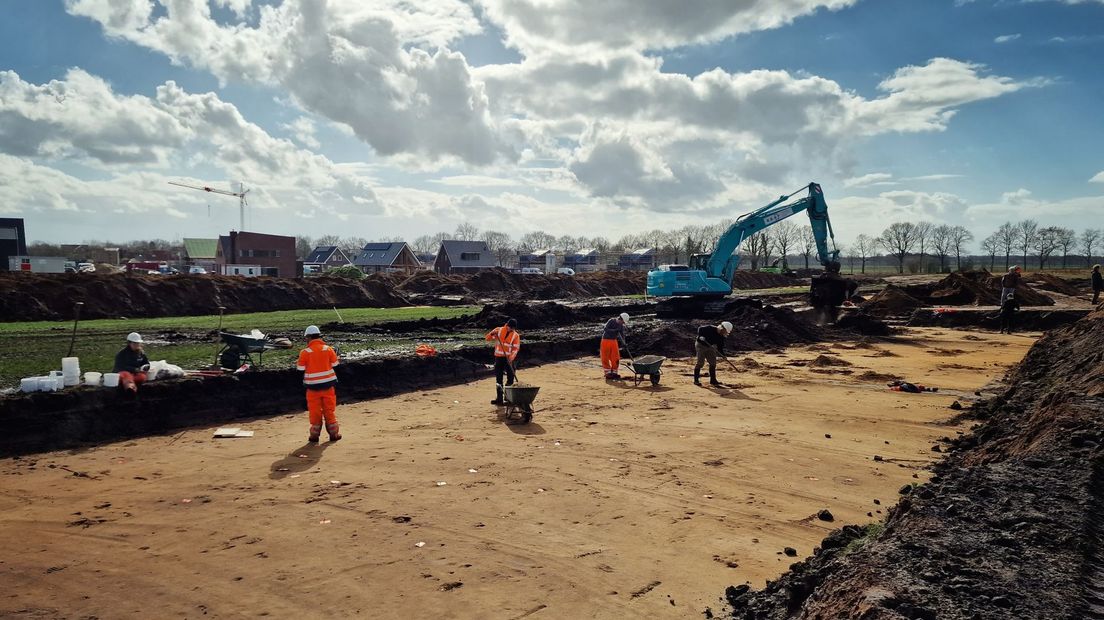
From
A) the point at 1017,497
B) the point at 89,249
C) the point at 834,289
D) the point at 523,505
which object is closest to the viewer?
the point at 1017,497

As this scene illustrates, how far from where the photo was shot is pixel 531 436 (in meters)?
10.2

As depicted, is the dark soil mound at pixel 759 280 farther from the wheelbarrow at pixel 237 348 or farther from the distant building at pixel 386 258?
the wheelbarrow at pixel 237 348

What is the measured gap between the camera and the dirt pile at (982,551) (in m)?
3.54

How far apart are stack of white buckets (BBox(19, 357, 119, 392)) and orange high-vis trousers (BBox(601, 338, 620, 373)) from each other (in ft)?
32.3

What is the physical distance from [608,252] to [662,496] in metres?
100

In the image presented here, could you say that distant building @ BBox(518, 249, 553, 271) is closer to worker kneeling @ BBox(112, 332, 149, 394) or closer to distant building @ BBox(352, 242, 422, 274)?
distant building @ BBox(352, 242, 422, 274)

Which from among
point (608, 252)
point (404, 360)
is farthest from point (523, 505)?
point (608, 252)

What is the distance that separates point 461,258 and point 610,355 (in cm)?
6593

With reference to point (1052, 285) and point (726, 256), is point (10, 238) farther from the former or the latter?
point (1052, 285)

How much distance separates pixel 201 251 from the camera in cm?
8469

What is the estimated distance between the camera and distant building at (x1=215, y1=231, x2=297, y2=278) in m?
69.4

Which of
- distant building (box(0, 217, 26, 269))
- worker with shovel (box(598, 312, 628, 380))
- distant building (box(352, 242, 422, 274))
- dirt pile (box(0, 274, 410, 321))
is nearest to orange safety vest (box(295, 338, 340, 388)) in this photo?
worker with shovel (box(598, 312, 628, 380))

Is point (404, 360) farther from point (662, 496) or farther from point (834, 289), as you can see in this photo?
point (834, 289)

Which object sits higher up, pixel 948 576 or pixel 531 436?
pixel 948 576
